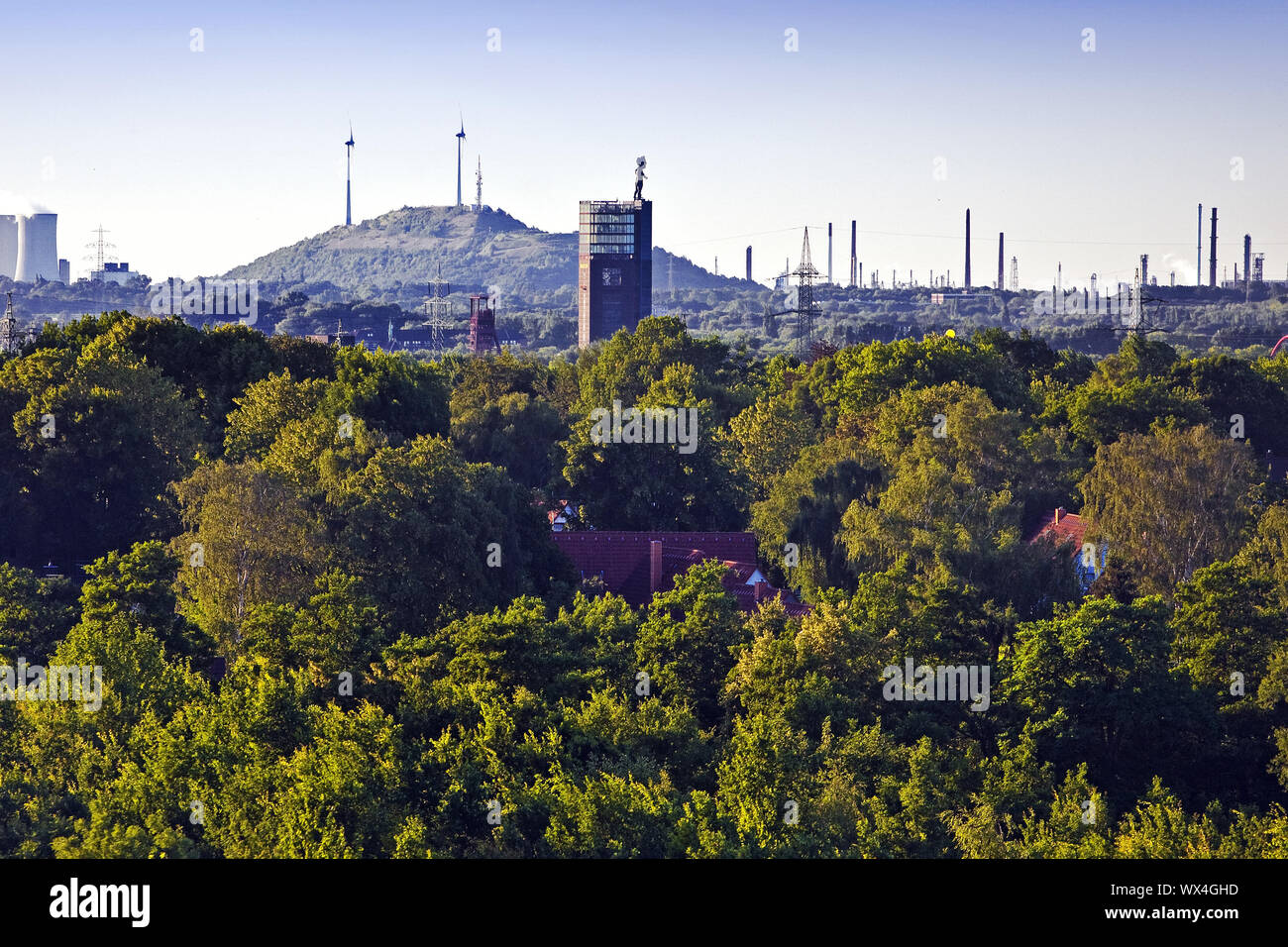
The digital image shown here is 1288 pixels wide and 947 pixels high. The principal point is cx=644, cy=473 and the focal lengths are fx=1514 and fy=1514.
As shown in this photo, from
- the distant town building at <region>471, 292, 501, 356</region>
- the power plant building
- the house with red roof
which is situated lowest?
the house with red roof

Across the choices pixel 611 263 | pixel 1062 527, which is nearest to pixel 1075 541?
pixel 1062 527

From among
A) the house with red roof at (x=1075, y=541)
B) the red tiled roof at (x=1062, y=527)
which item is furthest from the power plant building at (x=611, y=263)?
the house with red roof at (x=1075, y=541)

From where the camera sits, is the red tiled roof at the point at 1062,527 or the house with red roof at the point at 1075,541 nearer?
the house with red roof at the point at 1075,541

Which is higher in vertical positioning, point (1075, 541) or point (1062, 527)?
point (1062, 527)

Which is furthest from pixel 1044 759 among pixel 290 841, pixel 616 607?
pixel 290 841

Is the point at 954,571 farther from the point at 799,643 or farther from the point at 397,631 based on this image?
the point at 397,631

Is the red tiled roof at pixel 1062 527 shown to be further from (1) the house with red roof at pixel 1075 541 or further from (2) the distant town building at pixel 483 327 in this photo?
(2) the distant town building at pixel 483 327

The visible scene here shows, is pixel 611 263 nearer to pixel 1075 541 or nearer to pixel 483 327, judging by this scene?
pixel 483 327

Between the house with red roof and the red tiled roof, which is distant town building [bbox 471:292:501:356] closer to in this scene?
the red tiled roof

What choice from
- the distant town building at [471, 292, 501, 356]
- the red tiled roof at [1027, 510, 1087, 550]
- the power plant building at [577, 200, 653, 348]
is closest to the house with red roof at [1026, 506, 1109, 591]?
the red tiled roof at [1027, 510, 1087, 550]
